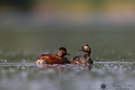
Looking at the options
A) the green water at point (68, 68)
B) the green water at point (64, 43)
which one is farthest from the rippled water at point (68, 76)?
the green water at point (64, 43)

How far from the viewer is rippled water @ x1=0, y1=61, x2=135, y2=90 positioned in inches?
755

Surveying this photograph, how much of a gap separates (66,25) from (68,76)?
98.2 feet

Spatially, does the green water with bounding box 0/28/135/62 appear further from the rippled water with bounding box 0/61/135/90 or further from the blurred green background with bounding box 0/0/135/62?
the rippled water with bounding box 0/61/135/90

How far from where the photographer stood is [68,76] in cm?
2088

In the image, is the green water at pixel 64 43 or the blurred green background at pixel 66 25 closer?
the green water at pixel 64 43

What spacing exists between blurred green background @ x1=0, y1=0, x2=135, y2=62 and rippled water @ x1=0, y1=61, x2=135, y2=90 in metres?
6.82

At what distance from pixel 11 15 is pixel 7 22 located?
65.8 inches

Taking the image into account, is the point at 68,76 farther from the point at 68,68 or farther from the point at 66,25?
the point at 66,25

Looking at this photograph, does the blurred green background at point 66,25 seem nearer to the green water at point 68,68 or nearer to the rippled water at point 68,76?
the green water at point 68,68

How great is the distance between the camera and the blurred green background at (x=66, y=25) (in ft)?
109

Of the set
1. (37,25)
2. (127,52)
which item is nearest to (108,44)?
(127,52)

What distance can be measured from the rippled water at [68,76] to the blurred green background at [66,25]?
682cm

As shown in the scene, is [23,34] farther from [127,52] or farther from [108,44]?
[127,52]

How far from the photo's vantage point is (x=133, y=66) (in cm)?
2286
